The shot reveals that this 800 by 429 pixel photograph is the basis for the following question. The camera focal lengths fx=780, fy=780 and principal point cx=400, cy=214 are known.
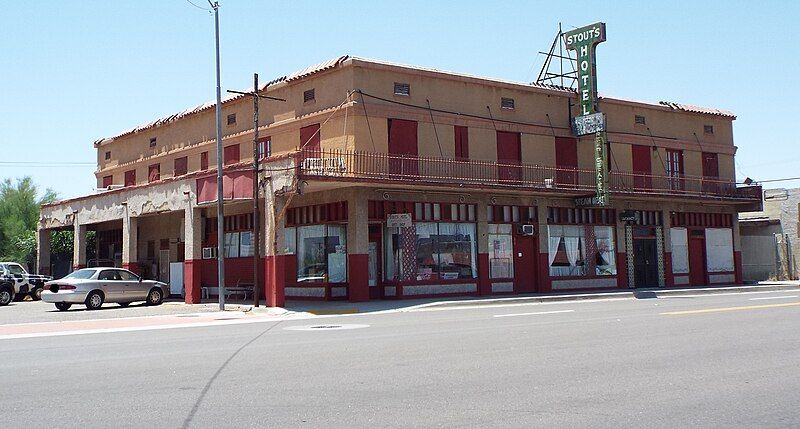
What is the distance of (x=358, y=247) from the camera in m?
26.5

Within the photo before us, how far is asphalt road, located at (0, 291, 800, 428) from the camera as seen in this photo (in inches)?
292

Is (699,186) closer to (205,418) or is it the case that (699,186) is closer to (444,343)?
(444,343)

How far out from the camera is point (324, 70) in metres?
27.8

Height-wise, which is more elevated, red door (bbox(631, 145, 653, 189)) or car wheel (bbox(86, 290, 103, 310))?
red door (bbox(631, 145, 653, 189))

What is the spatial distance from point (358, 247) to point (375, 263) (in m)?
Result: 1.66

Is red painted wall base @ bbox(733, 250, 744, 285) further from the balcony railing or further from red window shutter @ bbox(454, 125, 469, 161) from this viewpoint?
red window shutter @ bbox(454, 125, 469, 161)

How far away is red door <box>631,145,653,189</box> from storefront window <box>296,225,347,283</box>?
14.1 metres

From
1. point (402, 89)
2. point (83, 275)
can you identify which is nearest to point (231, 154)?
point (83, 275)

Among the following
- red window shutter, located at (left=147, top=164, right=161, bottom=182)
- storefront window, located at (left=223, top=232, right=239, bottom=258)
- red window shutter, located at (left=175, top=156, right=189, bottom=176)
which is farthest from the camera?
red window shutter, located at (left=147, top=164, right=161, bottom=182)

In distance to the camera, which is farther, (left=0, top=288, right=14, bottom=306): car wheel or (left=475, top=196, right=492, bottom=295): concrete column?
(left=0, top=288, right=14, bottom=306): car wheel

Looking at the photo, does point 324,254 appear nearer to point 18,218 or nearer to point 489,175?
point 489,175

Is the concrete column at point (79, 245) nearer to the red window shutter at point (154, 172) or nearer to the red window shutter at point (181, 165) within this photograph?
the red window shutter at point (154, 172)

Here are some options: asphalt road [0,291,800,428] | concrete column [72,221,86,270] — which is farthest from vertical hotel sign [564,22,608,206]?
concrete column [72,221,86,270]

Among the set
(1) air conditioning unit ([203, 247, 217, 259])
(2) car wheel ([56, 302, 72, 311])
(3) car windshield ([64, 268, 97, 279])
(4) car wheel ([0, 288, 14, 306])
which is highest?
(1) air conditioning unit ([203, 247, 217, 259])
